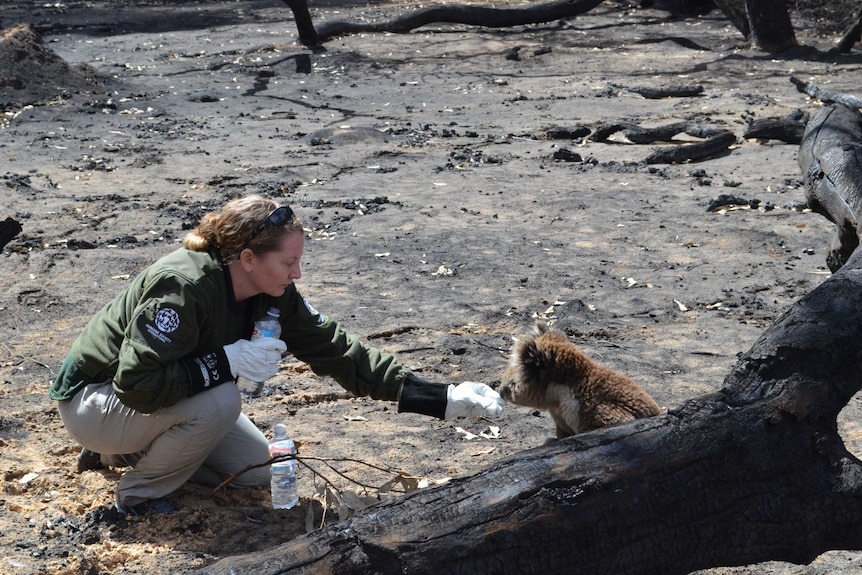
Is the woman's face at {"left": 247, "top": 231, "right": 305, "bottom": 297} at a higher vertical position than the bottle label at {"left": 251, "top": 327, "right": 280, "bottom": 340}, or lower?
higher

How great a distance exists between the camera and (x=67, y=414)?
13.8 ft

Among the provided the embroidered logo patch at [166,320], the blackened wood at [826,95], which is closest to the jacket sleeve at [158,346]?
the embroidered logo patch at [166,320]

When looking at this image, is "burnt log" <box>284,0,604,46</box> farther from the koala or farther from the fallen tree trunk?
the koala

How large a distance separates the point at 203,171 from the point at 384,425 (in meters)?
6.53

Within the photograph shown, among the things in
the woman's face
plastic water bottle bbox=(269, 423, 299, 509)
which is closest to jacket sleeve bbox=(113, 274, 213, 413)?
the woman's face

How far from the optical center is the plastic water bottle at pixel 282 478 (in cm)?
431

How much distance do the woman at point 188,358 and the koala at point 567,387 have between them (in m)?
0.39

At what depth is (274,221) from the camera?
3.98 m

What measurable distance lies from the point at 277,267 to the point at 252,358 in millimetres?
348

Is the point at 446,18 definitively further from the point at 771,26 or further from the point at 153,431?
the point at 153,431

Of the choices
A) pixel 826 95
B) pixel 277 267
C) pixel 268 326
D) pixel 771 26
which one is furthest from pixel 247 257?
pixel 771 26

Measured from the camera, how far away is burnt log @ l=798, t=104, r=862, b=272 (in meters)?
5.85

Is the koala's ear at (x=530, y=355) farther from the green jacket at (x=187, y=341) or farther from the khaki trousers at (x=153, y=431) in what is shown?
the khaki trousers at (x=153, y=431)

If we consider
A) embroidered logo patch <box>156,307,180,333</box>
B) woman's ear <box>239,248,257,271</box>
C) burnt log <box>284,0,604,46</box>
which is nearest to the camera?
embroidered logo patch <box>156,307,180,333</box>
